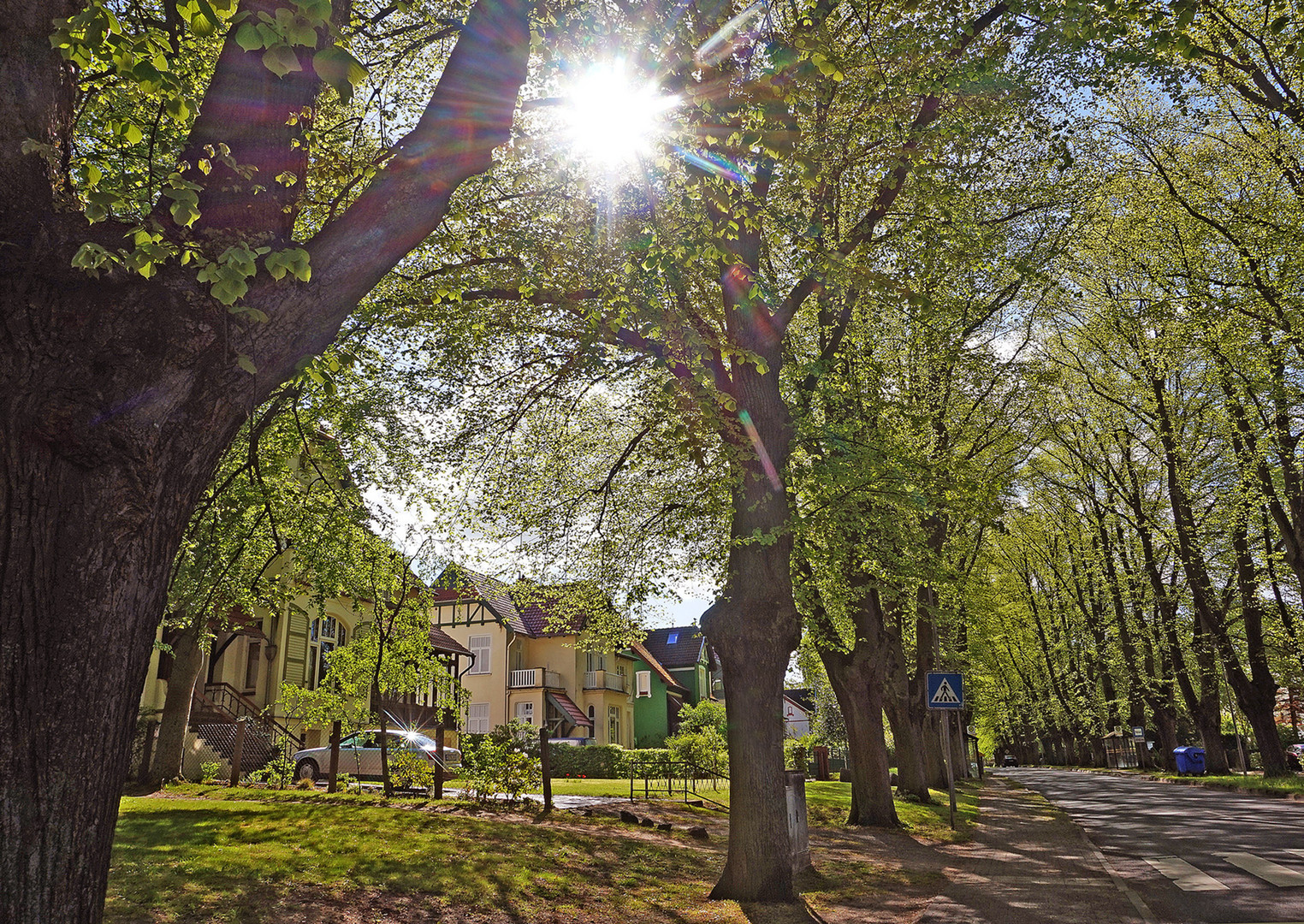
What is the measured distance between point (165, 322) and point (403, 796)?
14650 millimetres

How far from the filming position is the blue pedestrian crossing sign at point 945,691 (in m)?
16.3

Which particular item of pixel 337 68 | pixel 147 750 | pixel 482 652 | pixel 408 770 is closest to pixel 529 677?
pixel 482 652

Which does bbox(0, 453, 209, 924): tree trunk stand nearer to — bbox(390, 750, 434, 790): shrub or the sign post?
bbox(390, 750, 434, 790): shrub

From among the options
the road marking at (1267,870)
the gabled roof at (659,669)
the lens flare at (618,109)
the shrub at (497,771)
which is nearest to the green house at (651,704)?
the gabled roof at (659,669)

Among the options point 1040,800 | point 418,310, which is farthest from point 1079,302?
point 418,310

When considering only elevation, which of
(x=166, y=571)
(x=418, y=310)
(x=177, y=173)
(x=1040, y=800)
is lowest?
(x=1040, y=800)

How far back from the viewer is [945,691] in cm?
1650

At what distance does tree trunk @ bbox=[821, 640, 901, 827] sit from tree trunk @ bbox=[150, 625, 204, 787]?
1337cm

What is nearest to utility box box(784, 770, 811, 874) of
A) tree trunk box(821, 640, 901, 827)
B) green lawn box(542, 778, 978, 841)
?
green lawn box(542, 778, 978, 841)

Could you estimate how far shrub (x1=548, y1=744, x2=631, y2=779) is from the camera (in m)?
32.2

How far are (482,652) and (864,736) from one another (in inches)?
1129

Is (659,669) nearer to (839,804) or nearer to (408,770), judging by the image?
(839,804)

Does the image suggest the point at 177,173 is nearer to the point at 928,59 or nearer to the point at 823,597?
the point at 928,59

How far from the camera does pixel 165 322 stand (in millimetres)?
3910
